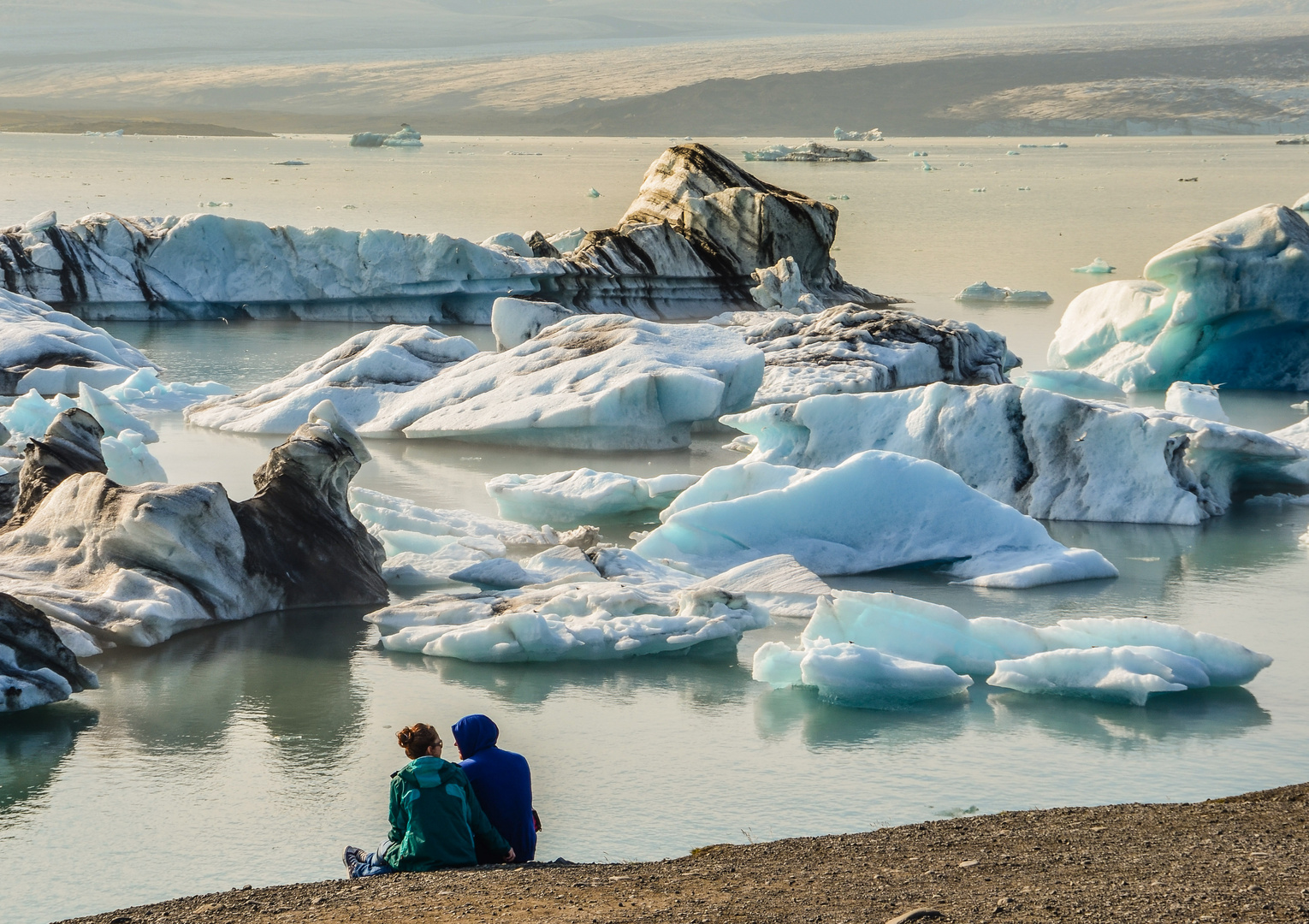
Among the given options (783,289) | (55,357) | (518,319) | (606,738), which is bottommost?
(606,738)

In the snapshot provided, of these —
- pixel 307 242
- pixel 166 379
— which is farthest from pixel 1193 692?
pixel 307 242

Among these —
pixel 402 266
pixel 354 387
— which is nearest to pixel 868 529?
pixel 354 387

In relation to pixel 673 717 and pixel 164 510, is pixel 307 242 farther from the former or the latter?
pixel 673 717

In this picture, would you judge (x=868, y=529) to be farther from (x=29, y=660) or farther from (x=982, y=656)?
(x=29, y=660)

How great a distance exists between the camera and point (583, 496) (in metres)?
7.95

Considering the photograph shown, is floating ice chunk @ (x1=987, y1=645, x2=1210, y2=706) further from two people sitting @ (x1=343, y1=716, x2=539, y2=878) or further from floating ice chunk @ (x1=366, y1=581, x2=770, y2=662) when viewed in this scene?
two people sitting @ (x1=343, y1=716, x2=539, y2=878)

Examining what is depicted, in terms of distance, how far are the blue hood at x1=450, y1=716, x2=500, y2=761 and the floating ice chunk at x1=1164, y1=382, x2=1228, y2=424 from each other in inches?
297

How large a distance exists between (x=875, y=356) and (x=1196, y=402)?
2.75 m

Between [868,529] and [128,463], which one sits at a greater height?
[128,463]

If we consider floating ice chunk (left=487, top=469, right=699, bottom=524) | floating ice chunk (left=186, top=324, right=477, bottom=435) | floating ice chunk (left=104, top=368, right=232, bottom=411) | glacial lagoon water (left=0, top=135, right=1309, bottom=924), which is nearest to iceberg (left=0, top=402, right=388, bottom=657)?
glacial lagoon water (left=0, top=135, right=1309, bottom=924)

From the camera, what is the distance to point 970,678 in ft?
17.4

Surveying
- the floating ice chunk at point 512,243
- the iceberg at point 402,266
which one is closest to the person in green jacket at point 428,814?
the iceberg at point 402,266

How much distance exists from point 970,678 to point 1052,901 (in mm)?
2419

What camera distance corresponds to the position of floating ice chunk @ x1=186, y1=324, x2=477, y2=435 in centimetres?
1059
